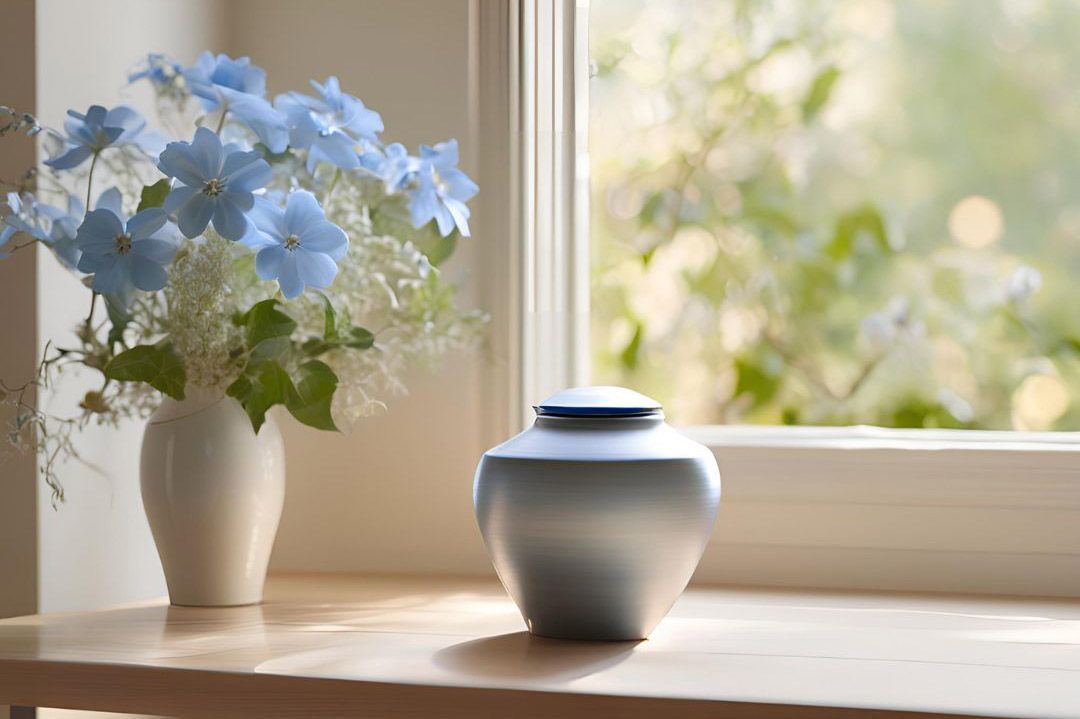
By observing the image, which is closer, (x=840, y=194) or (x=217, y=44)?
(x=217, y=44)

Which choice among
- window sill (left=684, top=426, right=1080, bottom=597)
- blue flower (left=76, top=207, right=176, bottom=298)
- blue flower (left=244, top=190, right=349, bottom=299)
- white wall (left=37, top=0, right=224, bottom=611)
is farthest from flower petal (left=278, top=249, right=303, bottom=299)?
window sill (left=684, top=426, right=1080, bottom=597)

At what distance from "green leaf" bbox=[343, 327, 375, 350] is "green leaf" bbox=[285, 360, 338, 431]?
5cm

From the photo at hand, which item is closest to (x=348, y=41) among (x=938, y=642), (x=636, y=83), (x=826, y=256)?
(x=636, y=83)

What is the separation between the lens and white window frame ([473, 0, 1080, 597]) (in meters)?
1.58

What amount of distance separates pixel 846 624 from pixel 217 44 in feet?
3.80

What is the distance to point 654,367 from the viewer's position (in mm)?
2047

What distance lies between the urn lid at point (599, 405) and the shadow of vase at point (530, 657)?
0.70 feet

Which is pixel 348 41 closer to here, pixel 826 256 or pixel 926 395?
pixel 826 256

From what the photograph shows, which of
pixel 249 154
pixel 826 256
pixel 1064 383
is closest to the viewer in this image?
pixel 249 154

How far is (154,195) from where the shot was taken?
4.45 ft

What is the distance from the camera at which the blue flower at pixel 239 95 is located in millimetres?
1422

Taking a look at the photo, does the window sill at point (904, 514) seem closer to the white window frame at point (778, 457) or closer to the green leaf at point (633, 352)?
the white window frame at point (778, 457)

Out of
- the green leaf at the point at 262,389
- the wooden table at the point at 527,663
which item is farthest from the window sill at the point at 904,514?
the green leaf at the point at 262,389

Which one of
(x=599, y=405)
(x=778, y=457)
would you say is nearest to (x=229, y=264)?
(x=599, y=405)
